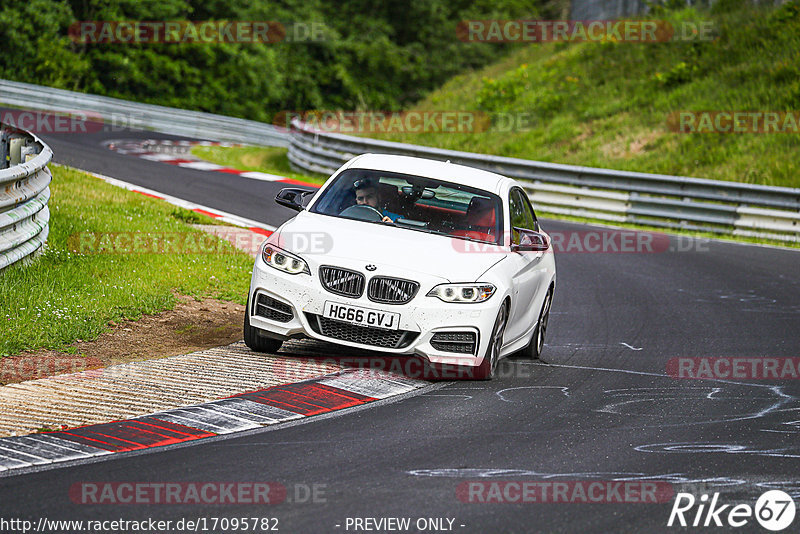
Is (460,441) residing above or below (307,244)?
below

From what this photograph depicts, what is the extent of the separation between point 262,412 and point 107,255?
222 inches

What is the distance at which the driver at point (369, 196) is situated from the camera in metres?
8.98

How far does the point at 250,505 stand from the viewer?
197 inches

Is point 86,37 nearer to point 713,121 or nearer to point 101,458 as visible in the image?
point 713,121

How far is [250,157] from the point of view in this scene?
30250 millimetres

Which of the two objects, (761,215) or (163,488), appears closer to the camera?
(163,488)

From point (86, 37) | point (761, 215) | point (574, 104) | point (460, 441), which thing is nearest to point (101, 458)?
point (460, 441)

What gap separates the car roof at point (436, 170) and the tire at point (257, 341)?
1.79 m

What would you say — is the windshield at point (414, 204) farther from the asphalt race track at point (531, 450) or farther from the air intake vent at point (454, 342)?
the asphalt race track at point (531, 450)

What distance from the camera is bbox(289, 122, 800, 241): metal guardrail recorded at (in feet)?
65.3

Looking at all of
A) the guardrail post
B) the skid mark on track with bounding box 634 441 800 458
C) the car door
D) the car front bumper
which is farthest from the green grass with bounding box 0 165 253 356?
the skid mark on track with bounding box 634 441 800 458

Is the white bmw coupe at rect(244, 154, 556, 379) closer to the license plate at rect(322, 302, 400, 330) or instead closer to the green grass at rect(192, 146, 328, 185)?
the license plate at rect(322, 302, 400, 330)

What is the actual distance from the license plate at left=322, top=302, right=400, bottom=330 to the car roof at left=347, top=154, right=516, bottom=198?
6.06 ft

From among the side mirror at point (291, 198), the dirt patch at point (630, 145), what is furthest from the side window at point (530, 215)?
the dirt patch at point (630, 145)
